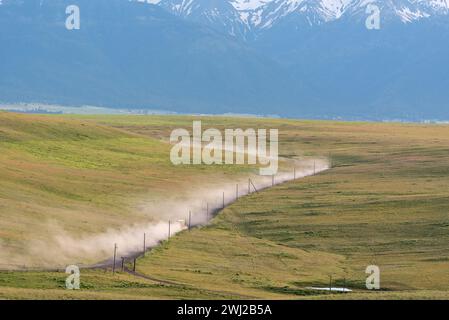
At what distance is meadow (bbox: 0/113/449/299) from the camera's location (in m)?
70.5

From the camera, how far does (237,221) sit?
107m

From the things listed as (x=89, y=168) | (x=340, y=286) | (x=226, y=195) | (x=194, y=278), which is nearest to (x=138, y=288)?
(x=194, y=278)

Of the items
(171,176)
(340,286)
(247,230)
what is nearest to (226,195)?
(171,176)

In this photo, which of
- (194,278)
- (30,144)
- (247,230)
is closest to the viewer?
(194,278)

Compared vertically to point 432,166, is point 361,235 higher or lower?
lower

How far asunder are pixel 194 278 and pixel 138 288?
1019cm

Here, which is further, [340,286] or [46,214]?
[46,214]

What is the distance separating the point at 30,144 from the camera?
150000 millimetres

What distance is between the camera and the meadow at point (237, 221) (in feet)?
231

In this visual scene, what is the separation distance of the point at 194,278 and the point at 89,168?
63.8 meters
